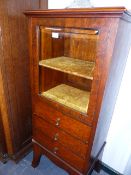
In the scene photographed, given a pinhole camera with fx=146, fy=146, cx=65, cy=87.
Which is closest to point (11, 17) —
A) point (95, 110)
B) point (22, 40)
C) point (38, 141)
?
point (22, 40)

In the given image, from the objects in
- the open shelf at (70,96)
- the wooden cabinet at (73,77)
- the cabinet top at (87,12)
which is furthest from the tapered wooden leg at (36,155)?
the cabinet top at (87,12)

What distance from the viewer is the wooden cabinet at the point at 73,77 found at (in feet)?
2.31

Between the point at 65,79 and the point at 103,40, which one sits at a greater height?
the point at 103,40

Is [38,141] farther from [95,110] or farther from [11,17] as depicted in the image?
[11,17]

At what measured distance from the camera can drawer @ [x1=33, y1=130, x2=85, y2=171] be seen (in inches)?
42.4

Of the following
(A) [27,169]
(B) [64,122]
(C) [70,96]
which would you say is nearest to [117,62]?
(C) [70,96]

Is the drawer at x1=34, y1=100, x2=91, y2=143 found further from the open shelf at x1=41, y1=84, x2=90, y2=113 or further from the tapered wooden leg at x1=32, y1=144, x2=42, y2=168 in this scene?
the tapered wooden leg at x1=32, y1=144, x2=42, y2=168

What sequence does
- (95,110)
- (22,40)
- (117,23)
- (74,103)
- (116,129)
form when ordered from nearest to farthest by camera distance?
(117,23), (95,110), (74,103), (22,40), (116,129)

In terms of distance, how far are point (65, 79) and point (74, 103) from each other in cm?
34

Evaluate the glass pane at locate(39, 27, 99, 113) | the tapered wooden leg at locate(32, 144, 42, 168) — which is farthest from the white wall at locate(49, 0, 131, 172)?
the tapered wooden leg at locate(32, 144, 42, 168)

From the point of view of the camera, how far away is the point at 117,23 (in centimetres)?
64

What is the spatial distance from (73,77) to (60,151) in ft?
2.00

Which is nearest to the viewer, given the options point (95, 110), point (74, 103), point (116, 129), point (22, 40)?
point (95, 110)

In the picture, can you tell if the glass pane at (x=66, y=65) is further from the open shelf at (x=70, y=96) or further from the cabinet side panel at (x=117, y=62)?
the cabinet side panel at (x=117, y=62)
